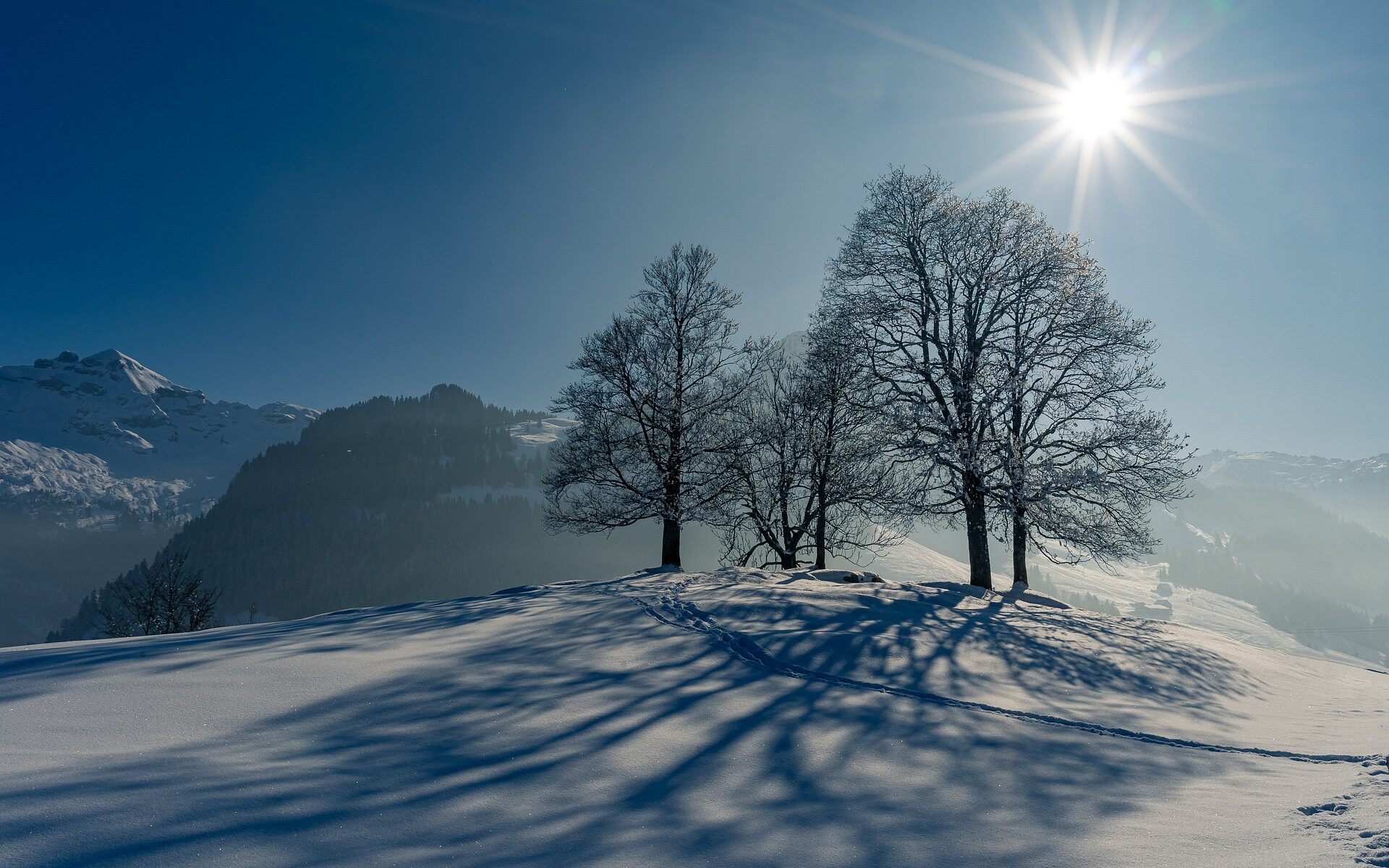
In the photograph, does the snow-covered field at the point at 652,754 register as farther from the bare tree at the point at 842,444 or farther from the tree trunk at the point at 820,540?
the tree trunk at the point at 820,540

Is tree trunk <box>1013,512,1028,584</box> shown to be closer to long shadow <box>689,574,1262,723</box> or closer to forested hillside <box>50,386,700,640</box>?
long shadow <box>689,574,1262,723</box>

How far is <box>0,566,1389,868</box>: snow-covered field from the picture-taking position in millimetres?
3049

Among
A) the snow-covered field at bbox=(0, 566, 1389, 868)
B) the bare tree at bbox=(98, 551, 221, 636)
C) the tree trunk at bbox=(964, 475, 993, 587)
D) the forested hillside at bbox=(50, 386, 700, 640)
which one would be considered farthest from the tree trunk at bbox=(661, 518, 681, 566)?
the forested hillside at bbox=(50, 386, 700, 640)

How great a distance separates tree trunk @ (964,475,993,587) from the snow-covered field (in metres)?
7.49

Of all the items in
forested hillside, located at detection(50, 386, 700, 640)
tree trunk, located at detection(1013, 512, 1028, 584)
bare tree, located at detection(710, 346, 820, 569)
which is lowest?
forested hillside, located at detection(50, 386, 700, 640)

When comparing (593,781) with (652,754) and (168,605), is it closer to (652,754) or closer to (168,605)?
(652,754)

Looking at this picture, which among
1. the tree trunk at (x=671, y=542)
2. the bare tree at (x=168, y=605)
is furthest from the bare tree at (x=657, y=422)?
the bare tree at (x=168, y=605)

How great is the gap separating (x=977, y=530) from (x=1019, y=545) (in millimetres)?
1677

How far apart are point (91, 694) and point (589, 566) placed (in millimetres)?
176319

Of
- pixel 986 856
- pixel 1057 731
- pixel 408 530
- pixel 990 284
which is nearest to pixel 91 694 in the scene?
pixel 986 856

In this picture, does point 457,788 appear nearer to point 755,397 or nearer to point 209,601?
point 755,397

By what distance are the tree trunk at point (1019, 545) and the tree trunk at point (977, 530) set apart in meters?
0.75

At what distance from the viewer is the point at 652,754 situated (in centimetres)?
439

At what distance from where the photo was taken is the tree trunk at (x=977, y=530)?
16.1 meters
